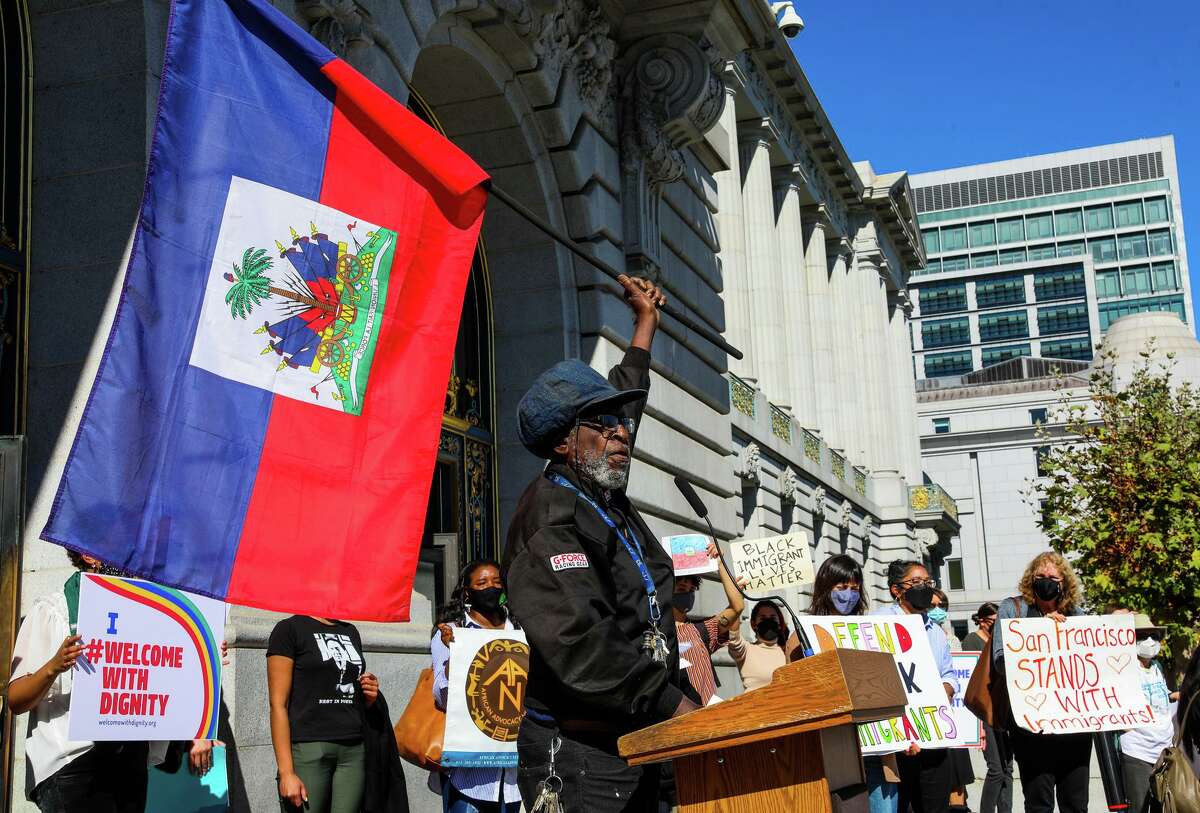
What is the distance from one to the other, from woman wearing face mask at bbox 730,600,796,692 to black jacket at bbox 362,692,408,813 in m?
2.47

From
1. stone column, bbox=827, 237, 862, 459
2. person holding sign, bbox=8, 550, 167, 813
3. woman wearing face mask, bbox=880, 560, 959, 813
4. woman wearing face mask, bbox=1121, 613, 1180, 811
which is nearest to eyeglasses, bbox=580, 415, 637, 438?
person holding sign, bbox=8, 550, 167, 813

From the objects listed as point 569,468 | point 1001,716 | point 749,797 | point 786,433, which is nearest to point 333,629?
point 569,468

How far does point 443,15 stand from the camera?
10.7m

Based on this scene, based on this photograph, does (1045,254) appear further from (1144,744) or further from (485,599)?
(485,599)

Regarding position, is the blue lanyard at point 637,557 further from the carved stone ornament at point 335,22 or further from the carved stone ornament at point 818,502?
the carved stone ornament at point 818,502

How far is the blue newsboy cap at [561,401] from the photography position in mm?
4375

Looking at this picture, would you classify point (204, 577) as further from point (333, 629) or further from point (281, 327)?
point (333, 629)

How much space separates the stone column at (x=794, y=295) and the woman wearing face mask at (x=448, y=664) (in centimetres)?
2866

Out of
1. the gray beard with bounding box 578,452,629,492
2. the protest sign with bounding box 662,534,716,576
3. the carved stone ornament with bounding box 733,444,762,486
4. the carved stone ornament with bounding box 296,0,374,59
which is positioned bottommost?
the gray beard with bounding box 578,452,629,492

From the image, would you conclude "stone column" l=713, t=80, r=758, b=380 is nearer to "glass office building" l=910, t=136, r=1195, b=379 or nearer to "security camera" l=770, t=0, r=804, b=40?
"security camera" l=770, t=0, r=804, b=40

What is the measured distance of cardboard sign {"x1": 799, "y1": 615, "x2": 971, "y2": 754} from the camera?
29.1 feet

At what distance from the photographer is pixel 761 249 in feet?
111

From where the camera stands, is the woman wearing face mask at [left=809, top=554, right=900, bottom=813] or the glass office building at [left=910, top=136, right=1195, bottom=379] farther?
the glass office building at [left=910, top=136, right=1195, bottom=379]

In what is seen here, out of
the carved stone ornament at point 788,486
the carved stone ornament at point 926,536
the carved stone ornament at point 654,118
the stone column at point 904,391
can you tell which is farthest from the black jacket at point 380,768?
the carved stone ornament at point 926,536
